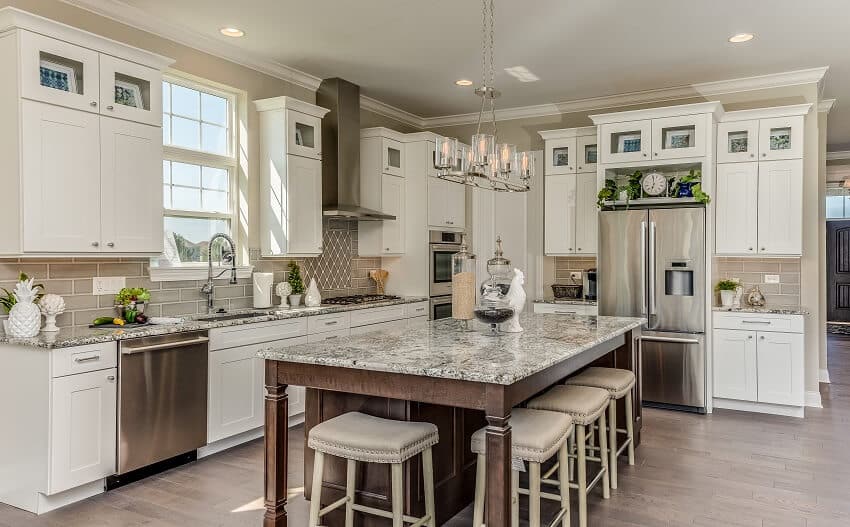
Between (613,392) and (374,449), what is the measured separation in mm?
1663

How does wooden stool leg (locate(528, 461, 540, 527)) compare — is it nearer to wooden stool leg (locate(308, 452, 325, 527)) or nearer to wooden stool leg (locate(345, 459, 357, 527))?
wooden stool leg (locate(345, 459, 357, 527))

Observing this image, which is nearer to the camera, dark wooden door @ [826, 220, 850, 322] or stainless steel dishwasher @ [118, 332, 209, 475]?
stainless steel dishwasher @ [118, 332, 209, 475]

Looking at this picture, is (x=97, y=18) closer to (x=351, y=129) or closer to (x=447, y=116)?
(x=351, y=129)

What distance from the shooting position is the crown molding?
18.0 ft

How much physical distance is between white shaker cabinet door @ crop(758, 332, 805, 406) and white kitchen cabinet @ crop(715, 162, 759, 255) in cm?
80

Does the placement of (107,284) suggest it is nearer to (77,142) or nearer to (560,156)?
(77,142)

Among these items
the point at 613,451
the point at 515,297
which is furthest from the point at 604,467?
the point at 515,297

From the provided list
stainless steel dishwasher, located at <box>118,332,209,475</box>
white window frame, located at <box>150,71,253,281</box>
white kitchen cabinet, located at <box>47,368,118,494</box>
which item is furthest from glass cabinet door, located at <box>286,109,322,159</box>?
white kitchen cabinet, located at <box>47,368,118,494</box>

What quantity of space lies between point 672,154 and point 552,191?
1266 mm

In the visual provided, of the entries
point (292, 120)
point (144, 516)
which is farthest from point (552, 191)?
point (144, 516)

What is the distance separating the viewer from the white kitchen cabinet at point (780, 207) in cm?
527

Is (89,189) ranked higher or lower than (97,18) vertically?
lower

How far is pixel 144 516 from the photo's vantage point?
312 cm

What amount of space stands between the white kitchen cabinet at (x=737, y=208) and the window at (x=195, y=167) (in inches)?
168
